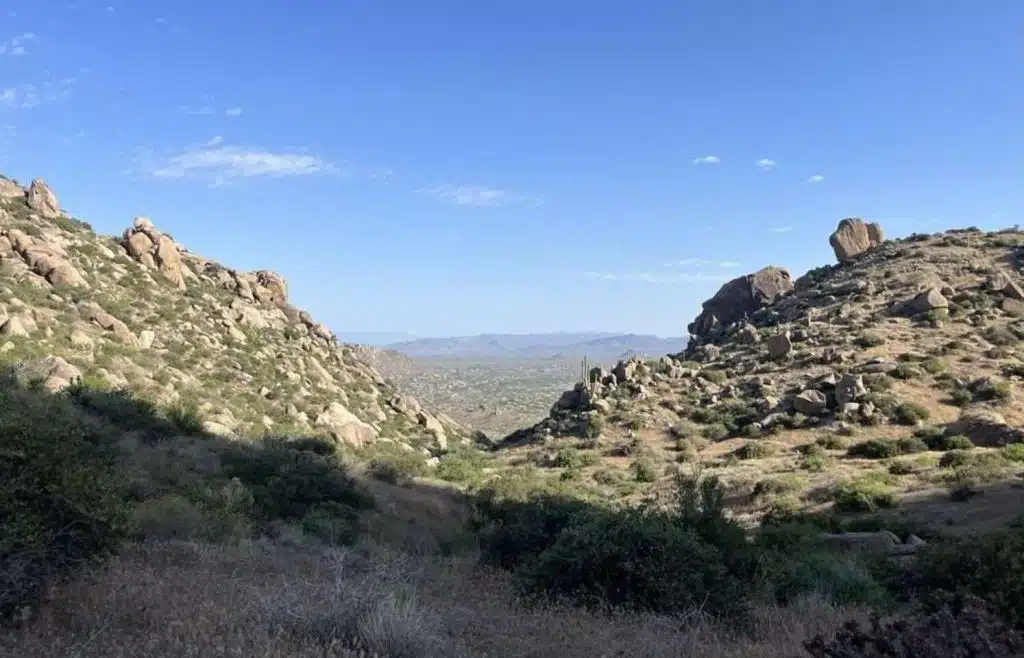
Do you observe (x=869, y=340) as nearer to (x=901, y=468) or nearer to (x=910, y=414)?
(x=910, y=414)

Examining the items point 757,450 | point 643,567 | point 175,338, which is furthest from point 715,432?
point 643,567

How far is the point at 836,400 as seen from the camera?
3216cm

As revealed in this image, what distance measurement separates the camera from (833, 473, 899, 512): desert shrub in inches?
774

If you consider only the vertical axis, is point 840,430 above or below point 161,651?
below

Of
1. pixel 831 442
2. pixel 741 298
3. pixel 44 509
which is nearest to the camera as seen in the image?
pixel 44 509

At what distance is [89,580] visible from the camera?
649cm

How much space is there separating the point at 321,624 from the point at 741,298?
57778 mm

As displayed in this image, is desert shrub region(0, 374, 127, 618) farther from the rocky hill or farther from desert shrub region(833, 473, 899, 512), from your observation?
desert shrub region(833, 473, 899, 512)

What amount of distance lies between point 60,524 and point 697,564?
22.0 ft

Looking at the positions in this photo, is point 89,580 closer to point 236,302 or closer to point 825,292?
point 236,302

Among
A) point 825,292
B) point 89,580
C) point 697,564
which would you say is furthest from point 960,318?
point 89,580

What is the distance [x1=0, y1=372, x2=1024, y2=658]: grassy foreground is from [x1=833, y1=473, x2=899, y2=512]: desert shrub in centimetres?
690

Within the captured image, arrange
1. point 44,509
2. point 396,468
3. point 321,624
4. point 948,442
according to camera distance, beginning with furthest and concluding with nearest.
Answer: point 948,442 < point 396,468 < point 44,509 < point 321,624

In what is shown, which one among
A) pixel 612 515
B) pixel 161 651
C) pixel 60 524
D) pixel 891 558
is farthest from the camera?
pixel 891 558
